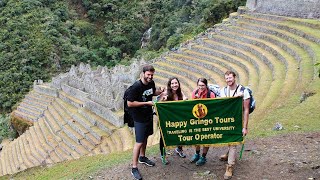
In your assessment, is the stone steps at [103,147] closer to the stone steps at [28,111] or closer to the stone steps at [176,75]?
the stone steps at [176,75]

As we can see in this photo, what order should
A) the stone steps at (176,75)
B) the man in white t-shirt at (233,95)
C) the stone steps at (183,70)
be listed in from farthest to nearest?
the stone steps at (183,70) < the stone steps at (176,75) < the man in white t-shirt at (233,95)

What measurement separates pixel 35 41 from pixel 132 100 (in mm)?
37126

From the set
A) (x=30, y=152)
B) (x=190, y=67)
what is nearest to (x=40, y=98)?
(x=30, y=152)

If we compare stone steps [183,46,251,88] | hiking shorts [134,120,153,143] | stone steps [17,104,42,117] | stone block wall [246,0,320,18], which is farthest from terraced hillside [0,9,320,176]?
hiking shorts [134,120,153,143]

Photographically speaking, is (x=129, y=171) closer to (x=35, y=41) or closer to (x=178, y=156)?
(x=178, y=156)

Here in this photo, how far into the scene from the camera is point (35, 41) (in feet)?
135

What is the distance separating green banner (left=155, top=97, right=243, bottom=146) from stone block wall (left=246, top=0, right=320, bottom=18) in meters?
15.8

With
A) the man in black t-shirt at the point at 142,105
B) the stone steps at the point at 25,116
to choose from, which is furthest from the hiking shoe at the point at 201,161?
the stone steps at the point at 25,116

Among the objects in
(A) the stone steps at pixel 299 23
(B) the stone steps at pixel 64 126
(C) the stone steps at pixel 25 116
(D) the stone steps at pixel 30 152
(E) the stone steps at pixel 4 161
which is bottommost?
(E) the stone steps at pixel 4 161

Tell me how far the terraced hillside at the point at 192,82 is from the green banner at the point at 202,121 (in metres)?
4.18

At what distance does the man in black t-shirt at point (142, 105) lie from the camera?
21.4ft

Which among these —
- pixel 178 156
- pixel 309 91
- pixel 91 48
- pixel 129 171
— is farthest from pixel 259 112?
pixel 91 48

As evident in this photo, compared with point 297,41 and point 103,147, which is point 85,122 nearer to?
point 103,147

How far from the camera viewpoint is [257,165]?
6.96 meters
